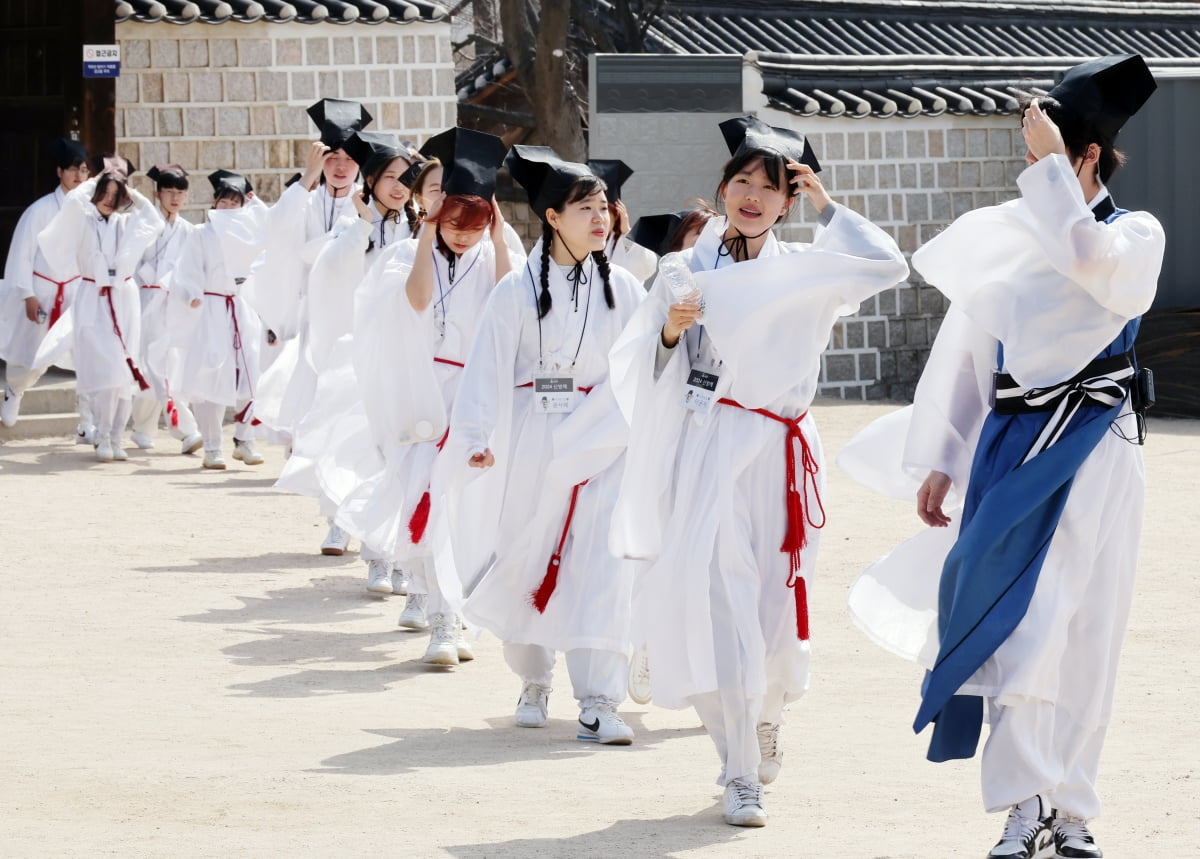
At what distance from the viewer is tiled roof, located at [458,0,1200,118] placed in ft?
58.1

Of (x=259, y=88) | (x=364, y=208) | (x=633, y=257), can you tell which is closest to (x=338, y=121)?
(x=364, y=208)

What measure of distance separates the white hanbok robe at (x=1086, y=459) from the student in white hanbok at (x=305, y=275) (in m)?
4.59

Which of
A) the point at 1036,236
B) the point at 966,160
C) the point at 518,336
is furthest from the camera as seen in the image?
the point at 966,160

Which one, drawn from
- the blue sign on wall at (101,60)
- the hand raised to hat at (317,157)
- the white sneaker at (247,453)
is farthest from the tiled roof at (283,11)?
the hand raised to hat at (317,157)

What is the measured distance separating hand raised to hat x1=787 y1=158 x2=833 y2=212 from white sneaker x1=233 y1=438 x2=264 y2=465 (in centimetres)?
871

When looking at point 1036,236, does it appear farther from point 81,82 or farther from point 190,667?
point 81,82

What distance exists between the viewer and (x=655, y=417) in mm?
5074

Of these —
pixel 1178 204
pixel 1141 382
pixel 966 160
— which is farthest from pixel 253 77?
pixel 1141 382

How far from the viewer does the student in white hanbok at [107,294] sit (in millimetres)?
13414

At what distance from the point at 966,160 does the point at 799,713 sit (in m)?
13.0

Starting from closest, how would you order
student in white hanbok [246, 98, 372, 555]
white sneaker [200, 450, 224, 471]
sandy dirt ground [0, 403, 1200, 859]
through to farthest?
1. sandy dirt ground [0, 403, 1200, 859]
2. student in white hanbok [246, 98, 372, 555]
3. white sneaker [200, 450, 224, 471]

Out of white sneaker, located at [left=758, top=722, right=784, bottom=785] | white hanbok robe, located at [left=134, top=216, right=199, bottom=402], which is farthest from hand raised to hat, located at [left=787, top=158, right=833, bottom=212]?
white hanbok robe, located at [left=134, top=216, right=199, bottom=402]

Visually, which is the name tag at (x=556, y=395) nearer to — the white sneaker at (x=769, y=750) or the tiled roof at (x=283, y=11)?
the white sneaker at (x=769, y=750)

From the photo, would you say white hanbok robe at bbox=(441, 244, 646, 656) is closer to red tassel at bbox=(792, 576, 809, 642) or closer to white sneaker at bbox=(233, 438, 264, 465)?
red tassel at bbox=(792, 576, 809, 642)
